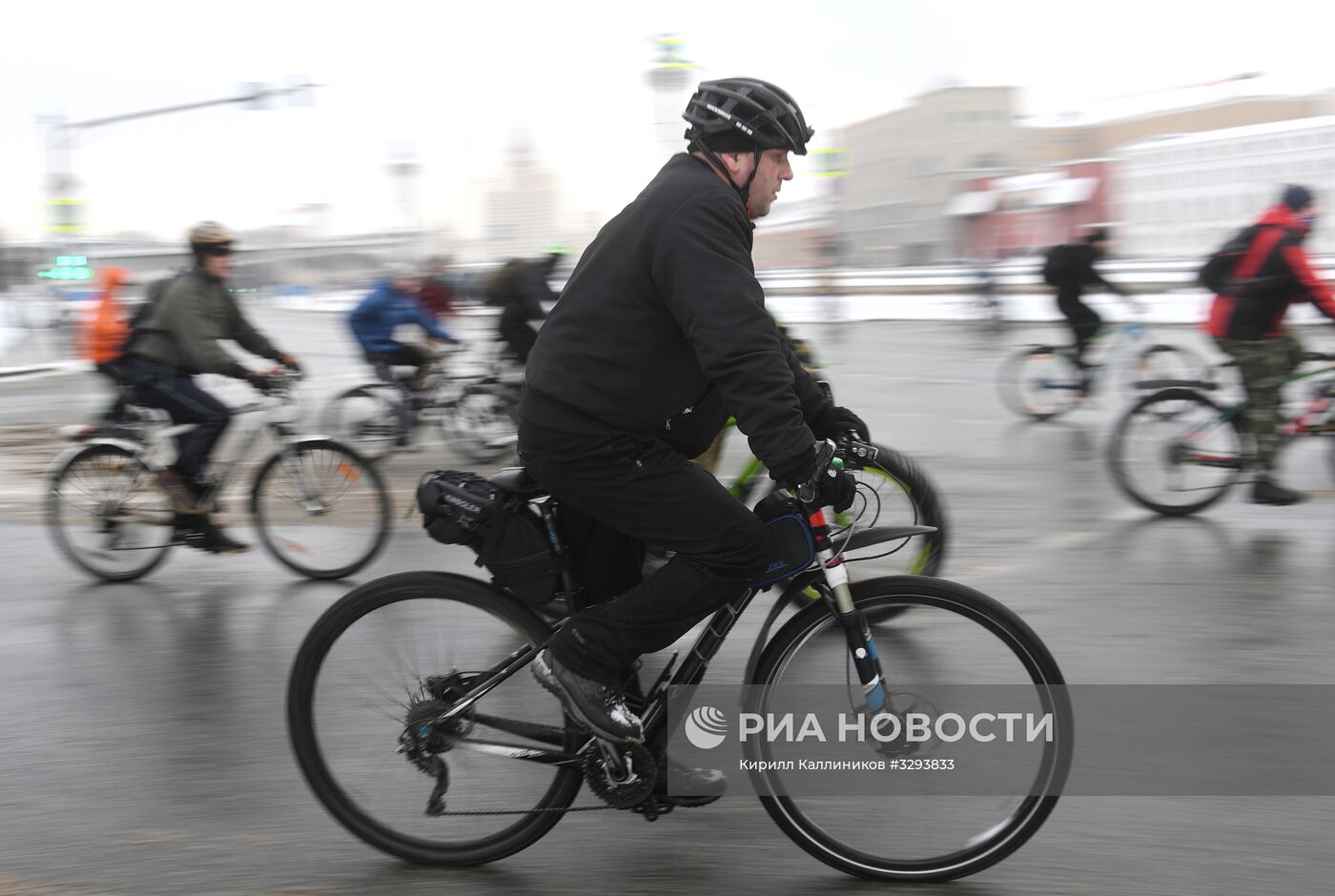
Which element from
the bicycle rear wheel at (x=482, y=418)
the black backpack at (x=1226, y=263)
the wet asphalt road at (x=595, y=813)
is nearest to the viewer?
the wet asphalt road at (x=595, y=813)

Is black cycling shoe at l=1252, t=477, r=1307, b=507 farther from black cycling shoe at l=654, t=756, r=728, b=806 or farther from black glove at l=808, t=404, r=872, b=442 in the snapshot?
black cycling shoe at l=654, t=756, r=728, b=806

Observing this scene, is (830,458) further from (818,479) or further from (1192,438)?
(1192,438)

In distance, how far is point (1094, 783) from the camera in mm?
3799

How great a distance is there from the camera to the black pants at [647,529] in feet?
10.1

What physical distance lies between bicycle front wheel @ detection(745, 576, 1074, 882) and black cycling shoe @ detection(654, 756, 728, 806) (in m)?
0.10

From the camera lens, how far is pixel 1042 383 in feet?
40.8

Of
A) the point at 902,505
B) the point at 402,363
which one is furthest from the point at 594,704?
the point at 402,363

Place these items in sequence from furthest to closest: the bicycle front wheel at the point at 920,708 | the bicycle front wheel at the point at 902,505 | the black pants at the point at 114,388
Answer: the black pants at the point at 114,388, the bicycle front wheel at the point at 902,505, the bicycle front wheel at the point at 920,708

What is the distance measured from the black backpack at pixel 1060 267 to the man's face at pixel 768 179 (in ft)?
33.0

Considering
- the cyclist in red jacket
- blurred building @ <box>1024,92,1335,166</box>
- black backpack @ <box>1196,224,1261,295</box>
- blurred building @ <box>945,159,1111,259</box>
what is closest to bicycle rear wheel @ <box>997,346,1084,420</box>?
black backpack @ <box>1196,224,1261,295</box>

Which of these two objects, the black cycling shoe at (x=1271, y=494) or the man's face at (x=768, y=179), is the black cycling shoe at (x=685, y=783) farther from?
the black cycling shoe at (x=1271, y=494)

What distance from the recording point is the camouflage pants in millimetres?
7469

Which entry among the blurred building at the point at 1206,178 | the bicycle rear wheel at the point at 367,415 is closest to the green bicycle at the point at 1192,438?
the bicycle rear wheel at the point at 367,415

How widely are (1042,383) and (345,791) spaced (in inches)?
402
